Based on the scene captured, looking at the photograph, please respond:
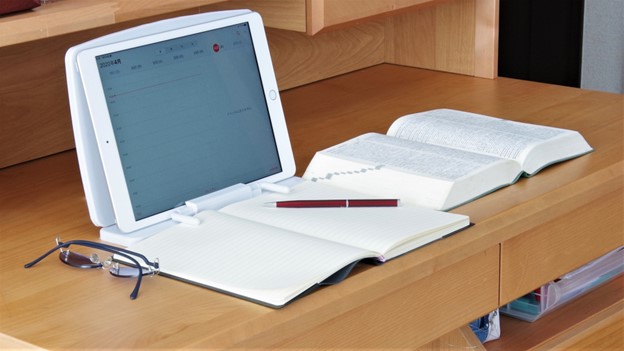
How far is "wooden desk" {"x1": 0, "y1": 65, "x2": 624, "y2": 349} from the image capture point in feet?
3.27

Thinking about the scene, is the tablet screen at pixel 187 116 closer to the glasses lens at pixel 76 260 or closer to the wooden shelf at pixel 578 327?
the glasses lens at pixel 76 260

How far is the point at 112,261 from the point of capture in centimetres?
114

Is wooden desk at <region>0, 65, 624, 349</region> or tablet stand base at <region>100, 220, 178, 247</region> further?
tablet stand base at <region>100, 220, 178, 247</region>

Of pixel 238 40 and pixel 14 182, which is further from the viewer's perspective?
pixel 14 182

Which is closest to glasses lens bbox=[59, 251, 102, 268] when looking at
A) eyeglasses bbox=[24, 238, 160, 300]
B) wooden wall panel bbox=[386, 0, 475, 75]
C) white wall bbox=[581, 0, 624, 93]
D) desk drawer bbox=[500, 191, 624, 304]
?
eyeglasses bbox=[24, 238, 160, 300]

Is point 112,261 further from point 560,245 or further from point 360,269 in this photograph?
point 560,245

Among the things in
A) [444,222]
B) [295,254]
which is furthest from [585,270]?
[295,254]

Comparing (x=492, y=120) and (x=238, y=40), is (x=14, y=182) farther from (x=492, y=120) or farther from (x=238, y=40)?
(x=492, y=120)

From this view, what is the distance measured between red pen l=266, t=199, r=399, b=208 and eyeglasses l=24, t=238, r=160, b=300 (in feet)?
0.71

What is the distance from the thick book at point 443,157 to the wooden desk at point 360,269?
24 mm

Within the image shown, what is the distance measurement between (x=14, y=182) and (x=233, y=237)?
0.47 metres

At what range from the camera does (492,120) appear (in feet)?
5.14

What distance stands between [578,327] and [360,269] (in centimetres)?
54

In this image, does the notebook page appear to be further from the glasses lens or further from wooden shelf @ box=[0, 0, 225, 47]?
wooden shelf @ box=[0, 0, 225, 47]
